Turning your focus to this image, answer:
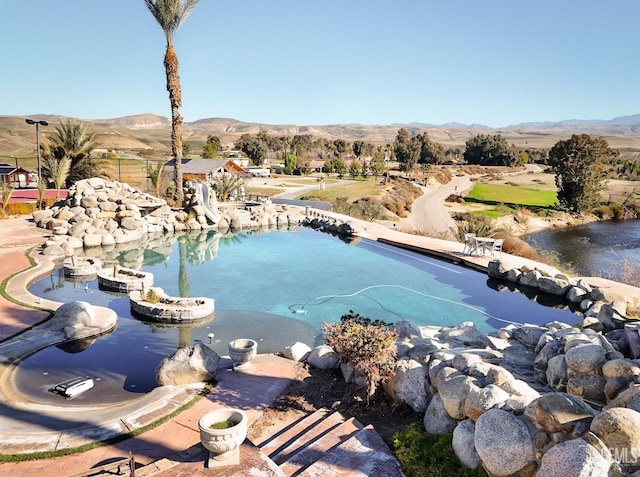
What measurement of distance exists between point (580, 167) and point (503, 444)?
1798 inches

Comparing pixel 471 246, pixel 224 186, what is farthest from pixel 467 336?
pixel 224 186

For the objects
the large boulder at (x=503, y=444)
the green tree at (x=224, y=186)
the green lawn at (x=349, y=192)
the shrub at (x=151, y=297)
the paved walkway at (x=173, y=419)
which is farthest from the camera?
the green lawn at (x=349, y=192)

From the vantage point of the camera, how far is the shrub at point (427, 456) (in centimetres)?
572

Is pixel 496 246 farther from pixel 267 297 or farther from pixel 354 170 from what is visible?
pixel 354 170

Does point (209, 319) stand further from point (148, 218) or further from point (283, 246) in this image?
point (148, 218)

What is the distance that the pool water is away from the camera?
1004 cm

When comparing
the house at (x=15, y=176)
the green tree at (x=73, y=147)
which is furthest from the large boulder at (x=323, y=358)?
the house at (x=15, y=176)

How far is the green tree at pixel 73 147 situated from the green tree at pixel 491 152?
87.3 meters

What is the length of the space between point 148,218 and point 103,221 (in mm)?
3038

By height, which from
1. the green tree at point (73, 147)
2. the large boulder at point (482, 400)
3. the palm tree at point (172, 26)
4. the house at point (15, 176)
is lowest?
the large boulder at point (482, 400)

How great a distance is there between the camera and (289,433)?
6961 mm

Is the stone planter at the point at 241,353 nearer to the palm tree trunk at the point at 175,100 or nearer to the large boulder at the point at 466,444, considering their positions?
the large boulder at the point at 466,444

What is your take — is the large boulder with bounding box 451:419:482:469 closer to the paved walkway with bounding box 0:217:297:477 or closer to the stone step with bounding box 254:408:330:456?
the stone step with bounding box 254:408:330:456

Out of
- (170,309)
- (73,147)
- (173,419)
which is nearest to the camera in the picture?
(173,419)
